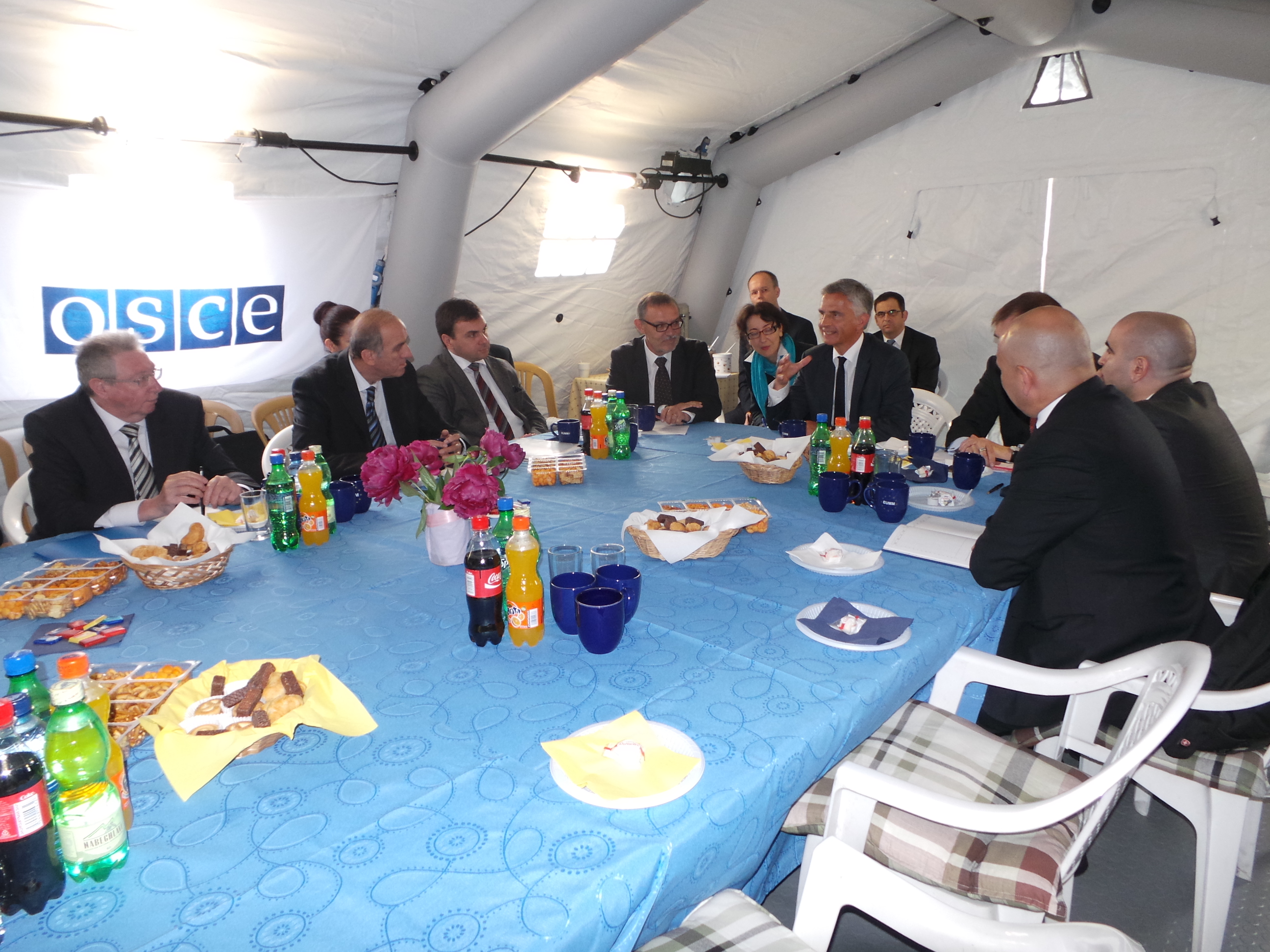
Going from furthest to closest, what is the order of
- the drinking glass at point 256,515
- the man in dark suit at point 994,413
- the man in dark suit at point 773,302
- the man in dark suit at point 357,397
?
the man in dark suit at point 773,302, the man in dark suit at point 994,413, the man in dark suit at point 357,397, the drinking glass at point 256,515

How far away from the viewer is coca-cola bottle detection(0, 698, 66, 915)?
35.1 inches

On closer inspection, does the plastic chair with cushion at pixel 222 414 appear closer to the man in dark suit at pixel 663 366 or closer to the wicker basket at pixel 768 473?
the man in dark suit at pixel 663 366

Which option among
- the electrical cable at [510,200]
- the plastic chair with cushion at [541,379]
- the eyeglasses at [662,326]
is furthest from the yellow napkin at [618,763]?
the electrical cable at [510,200]

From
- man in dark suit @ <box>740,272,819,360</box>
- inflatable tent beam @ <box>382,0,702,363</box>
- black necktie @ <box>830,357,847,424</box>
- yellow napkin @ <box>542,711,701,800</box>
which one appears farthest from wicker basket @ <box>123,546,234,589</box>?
man in dark suit @ <box>740,272,819,360</box>

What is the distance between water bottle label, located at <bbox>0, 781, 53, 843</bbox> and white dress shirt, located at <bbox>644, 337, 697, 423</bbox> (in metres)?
3.80

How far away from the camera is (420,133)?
4996 millimetres

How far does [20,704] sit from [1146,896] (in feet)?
8.56

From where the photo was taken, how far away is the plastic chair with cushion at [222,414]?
475cm

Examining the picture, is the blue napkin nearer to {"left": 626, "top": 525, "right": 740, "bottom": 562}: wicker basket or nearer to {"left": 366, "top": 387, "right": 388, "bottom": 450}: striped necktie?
{"left": 626, "top": 525, "right": 740, "bottom": 562}: wicker basket

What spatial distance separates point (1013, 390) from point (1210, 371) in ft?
14.7

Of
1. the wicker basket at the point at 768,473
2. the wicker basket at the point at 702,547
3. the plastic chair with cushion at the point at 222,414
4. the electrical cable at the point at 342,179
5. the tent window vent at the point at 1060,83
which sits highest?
the tent window vent at the point at 1060,83

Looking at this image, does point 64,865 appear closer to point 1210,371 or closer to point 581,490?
point 581,490

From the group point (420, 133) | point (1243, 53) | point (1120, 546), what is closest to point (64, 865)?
point (1120, 546)

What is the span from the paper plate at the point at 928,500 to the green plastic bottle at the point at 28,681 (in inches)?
86.9
